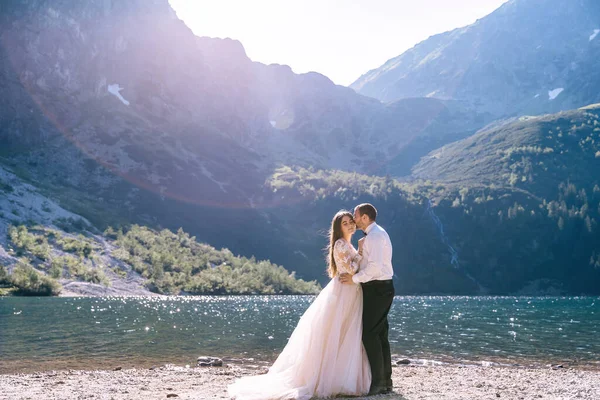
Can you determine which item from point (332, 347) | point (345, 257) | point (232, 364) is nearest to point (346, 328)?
point (332, 347)

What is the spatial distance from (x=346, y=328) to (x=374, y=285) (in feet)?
4.65

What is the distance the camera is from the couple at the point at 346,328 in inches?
550

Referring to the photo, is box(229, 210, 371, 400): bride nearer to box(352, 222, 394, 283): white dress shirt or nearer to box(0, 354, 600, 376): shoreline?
box(352, 222, 394, 283): white dress shirt

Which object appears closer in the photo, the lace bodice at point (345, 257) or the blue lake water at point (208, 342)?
the lace bodice at point (345, 257)

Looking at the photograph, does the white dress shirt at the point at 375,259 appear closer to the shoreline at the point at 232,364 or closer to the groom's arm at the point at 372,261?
the groom's arm at the point at 372,261

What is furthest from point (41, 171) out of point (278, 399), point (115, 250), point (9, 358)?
point (278, 399)

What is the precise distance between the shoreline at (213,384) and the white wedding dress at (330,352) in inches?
35.1

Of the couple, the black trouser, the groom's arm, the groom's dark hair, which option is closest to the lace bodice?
the couple

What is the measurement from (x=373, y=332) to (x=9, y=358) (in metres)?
19.8

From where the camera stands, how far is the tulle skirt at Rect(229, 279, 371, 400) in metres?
13.9

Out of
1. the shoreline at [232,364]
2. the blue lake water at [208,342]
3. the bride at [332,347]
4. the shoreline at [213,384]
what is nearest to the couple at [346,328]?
the bride at [332,347]

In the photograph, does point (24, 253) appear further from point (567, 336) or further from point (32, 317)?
point (567, 336)

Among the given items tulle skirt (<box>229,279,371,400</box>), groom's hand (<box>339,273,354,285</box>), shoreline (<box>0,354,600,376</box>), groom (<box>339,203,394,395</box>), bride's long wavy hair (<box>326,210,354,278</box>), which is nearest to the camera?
tulle skirt (<box>229,279,371,400</box>)

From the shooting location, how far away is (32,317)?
160ft
